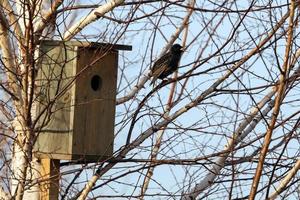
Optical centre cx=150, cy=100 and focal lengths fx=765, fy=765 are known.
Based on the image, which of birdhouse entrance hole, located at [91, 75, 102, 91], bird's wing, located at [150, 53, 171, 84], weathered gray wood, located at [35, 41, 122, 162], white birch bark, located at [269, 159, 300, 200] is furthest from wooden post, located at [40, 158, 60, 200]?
white birch bark, located at [269, 159, 300, 200]

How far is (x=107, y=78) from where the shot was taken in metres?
5.57

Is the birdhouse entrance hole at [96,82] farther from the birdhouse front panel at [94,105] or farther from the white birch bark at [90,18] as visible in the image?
the white birch bark at [90,18]

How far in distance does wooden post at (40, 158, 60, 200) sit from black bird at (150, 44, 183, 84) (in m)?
1.01

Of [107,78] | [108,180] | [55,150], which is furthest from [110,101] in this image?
[108,180]

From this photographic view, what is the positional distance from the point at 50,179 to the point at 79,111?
87 cm

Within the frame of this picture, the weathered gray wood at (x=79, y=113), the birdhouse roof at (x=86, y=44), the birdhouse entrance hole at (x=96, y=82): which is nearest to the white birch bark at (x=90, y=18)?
the birdhouse roof at (x=86, y=44)

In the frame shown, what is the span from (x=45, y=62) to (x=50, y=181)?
2.86ft

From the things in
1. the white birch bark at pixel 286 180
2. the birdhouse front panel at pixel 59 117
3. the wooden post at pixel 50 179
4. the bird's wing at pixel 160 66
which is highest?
the bird's wing at pixel 160 66

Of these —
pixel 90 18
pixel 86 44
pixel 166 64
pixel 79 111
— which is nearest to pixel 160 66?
pixel 166 64

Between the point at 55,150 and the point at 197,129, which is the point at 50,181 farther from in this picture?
the point at 197,129

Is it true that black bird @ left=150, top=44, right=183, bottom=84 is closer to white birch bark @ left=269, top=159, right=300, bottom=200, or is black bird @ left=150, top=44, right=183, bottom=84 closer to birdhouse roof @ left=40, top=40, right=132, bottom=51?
birdhouse roof @ left=40, top=40, right=132, bottom=51

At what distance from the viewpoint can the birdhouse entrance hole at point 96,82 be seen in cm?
552

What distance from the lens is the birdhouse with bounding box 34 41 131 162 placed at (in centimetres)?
526

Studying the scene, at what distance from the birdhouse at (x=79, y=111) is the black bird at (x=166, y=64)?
1.45 ft
